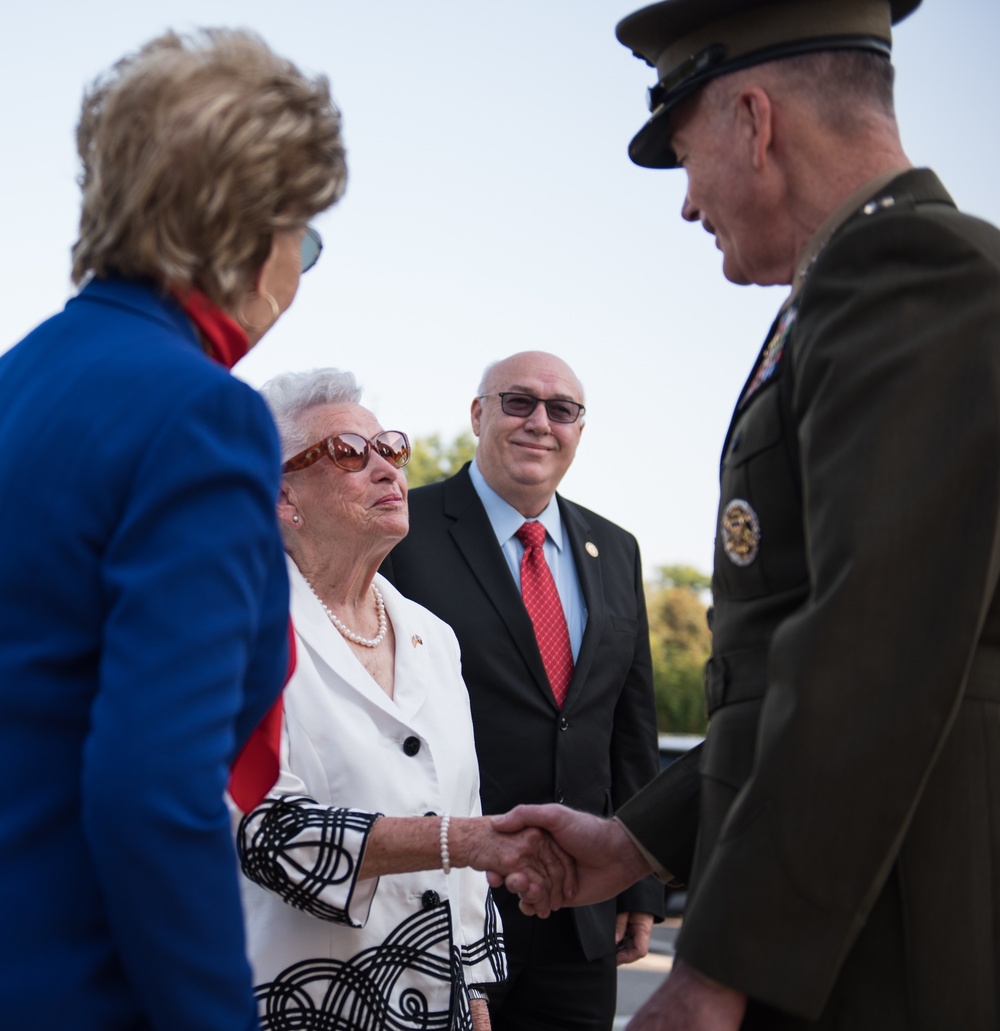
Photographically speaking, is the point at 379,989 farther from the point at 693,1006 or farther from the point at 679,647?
the point at 679,647

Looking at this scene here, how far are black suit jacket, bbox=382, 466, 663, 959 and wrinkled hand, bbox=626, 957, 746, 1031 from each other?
2425 millimetres

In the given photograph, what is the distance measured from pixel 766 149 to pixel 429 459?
1896 inches

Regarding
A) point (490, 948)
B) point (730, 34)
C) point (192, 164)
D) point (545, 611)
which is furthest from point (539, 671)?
point (192, 164)

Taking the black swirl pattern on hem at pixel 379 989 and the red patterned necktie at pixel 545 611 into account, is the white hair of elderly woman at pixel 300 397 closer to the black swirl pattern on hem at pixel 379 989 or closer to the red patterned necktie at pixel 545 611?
the red patterned necktie at pixel 545 611

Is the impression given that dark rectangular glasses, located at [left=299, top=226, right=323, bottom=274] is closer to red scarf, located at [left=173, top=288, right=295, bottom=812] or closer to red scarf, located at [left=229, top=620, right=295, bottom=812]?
red scarf, located at [left=173, top=288, right=295, bottom=812]

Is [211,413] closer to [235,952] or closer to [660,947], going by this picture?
[235,952]

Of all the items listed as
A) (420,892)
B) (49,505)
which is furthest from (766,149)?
(420,892)

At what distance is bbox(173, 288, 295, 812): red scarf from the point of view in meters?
1.76

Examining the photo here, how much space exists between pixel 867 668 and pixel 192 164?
1120 mm

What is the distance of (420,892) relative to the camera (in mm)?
2930

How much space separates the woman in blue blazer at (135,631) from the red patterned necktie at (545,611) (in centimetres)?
289

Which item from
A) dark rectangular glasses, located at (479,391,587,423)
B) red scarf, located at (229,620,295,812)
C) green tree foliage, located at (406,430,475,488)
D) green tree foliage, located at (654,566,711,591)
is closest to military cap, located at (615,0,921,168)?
red scarf, located at (229,620,295,812)

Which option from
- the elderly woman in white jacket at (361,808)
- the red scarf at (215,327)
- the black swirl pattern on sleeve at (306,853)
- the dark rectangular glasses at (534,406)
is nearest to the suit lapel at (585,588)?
the dark rectangular glasses at (534,406)

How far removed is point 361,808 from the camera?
9.50 feet
